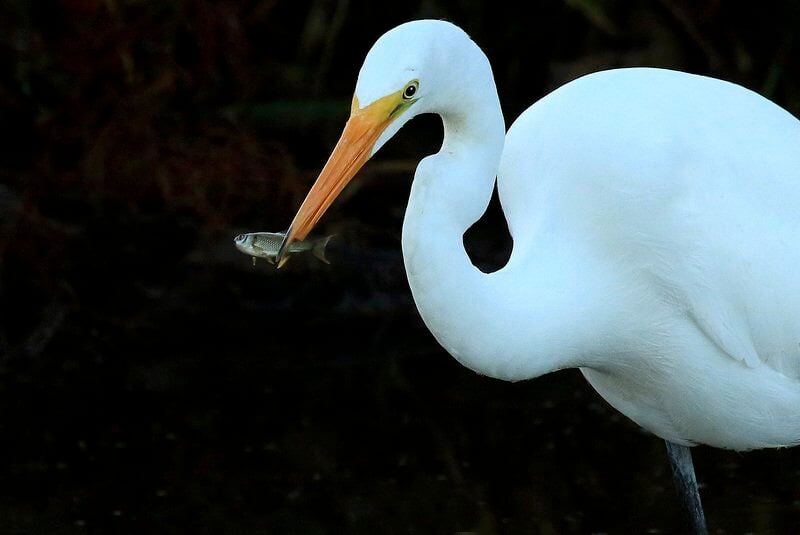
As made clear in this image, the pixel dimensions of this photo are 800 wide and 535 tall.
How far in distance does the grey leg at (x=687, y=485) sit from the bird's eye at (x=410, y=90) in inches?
55.8

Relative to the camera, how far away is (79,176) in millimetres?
5656

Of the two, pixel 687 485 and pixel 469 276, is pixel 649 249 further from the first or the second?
pixel 687 485

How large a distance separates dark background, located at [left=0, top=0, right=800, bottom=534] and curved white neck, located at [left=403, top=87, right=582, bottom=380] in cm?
122

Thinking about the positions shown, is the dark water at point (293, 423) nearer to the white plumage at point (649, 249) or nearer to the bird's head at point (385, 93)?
the white plumage at point (649, 249)

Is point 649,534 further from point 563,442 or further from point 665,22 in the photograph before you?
point 665,22

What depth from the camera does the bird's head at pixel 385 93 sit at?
228 centimetres

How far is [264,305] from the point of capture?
539 centimetres

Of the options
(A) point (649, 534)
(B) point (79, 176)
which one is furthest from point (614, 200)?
(B) point (79, 176)

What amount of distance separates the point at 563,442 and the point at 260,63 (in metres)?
2.72

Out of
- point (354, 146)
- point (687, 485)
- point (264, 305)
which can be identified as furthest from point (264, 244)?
point (264, 305)

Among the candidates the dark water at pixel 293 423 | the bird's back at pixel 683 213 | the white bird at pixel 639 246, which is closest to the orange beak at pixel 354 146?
the white bird at pixel 639 246

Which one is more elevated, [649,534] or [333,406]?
[649,534]

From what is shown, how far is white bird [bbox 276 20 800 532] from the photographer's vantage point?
8.20 feet

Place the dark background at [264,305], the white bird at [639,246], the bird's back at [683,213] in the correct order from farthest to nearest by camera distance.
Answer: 1. the dark background at [264,305]
2. the bird's back at [683,213]
3. the white bird at [639,246]
